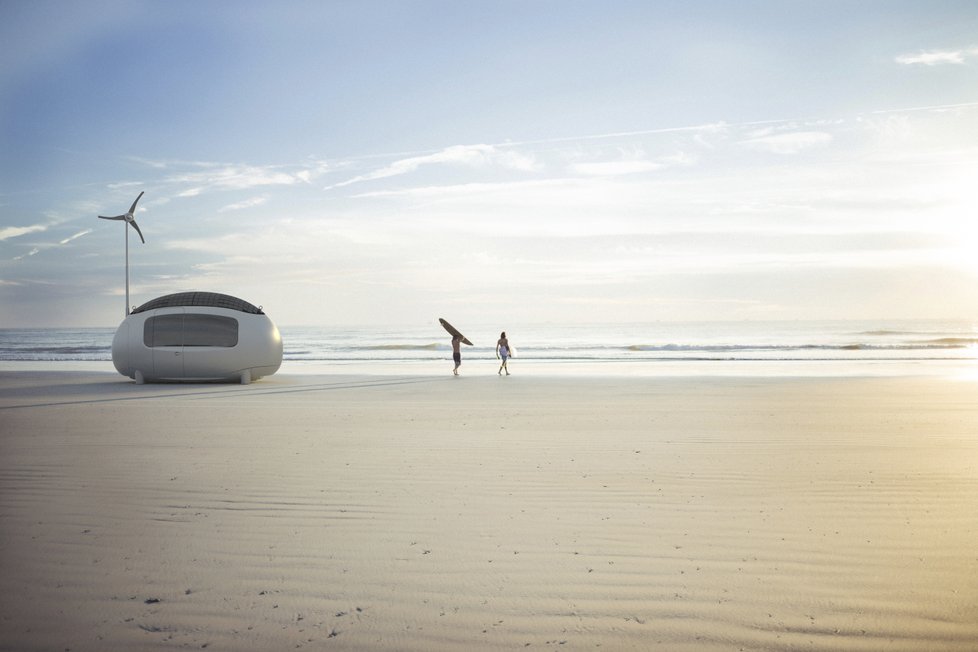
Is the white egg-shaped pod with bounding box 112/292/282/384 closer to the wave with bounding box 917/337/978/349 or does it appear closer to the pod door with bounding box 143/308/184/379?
the pod door with bounding box 143/308/184/379

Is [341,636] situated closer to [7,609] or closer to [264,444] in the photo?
[7,609]

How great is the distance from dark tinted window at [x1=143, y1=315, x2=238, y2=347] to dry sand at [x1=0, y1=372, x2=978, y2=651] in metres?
8.88

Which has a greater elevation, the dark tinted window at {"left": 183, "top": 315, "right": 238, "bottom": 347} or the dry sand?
the dark tinted window at {"left": 183, "top": 315, "right": 238, "bottom": 347}

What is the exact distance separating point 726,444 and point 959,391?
1080cm

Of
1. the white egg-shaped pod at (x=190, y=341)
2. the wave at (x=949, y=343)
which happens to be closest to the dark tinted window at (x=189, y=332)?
the white egg-shaped pod at (x=190, y=341)

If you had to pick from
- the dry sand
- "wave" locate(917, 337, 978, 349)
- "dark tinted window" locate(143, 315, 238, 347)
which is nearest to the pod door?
"dark tinted window" locate(143, 315, 238, 347)

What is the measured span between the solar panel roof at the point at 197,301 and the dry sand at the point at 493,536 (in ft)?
30.5

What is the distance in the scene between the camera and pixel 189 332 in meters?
20.4

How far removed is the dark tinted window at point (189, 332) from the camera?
20359 millimetres

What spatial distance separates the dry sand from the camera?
3830 millimetres

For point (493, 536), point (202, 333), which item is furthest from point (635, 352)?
point (493, 536)

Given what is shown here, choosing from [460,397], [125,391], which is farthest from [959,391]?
[125,391]

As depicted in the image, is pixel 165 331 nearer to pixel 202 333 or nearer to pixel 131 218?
pixel 202 333

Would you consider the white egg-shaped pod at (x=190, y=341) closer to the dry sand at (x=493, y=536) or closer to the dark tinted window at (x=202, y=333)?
the dark tinted window at (x=202, y=333)
